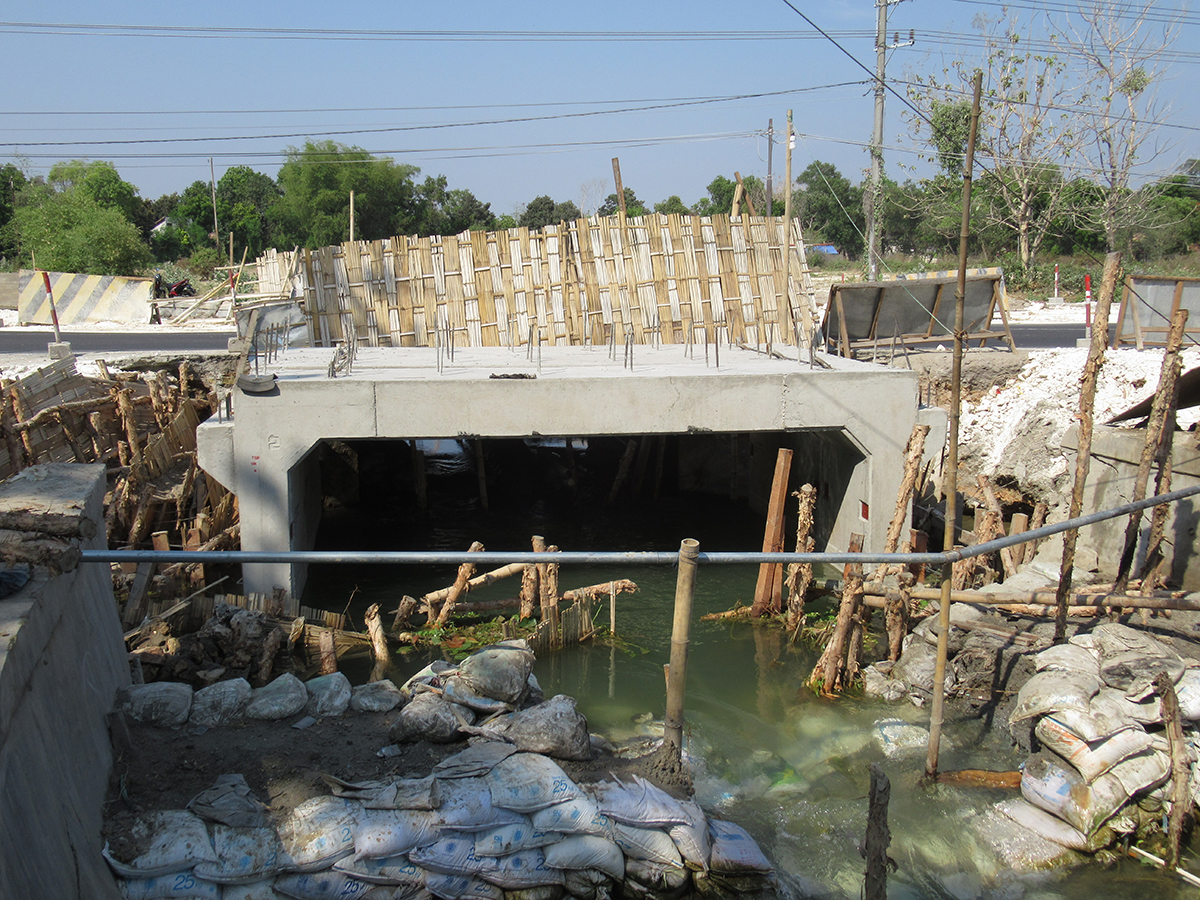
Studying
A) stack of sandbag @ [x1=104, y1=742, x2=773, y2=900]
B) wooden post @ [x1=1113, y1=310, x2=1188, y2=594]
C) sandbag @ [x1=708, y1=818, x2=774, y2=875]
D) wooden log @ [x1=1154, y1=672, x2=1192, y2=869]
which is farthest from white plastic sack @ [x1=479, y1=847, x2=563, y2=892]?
wooden post @ [x1=1113, y1=310, x2=1188, y2=594]

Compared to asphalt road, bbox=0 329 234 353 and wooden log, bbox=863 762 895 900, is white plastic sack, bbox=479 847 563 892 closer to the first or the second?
wooden log, bbox=863 762 895 900

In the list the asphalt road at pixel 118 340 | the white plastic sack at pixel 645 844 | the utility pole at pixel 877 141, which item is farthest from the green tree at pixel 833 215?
the white plastic sack at pixel 645 844

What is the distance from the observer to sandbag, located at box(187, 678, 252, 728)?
5383 mm

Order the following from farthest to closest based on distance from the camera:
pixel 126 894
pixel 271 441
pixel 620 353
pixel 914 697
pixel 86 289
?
pixel 86 289 < pixel 620 353 < pixel 271 441 < pixel 914 697 < pixel 126 894

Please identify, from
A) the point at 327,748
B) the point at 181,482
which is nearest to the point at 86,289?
the point at 181,482

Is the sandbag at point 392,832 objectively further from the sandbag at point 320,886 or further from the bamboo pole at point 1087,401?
the bamboo pole at point 1087,401

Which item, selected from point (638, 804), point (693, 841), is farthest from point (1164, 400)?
point (638, 804)

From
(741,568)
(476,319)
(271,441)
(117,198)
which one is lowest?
(741,568)

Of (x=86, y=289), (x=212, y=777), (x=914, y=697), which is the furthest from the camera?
(x=86, y=289)

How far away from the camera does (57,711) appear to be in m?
3.70

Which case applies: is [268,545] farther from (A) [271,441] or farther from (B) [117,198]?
(B) [117,198]

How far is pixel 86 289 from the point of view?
2825cm

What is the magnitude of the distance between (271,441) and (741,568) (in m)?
7.23

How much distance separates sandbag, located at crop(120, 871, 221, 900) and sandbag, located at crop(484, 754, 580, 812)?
4.91 feet
